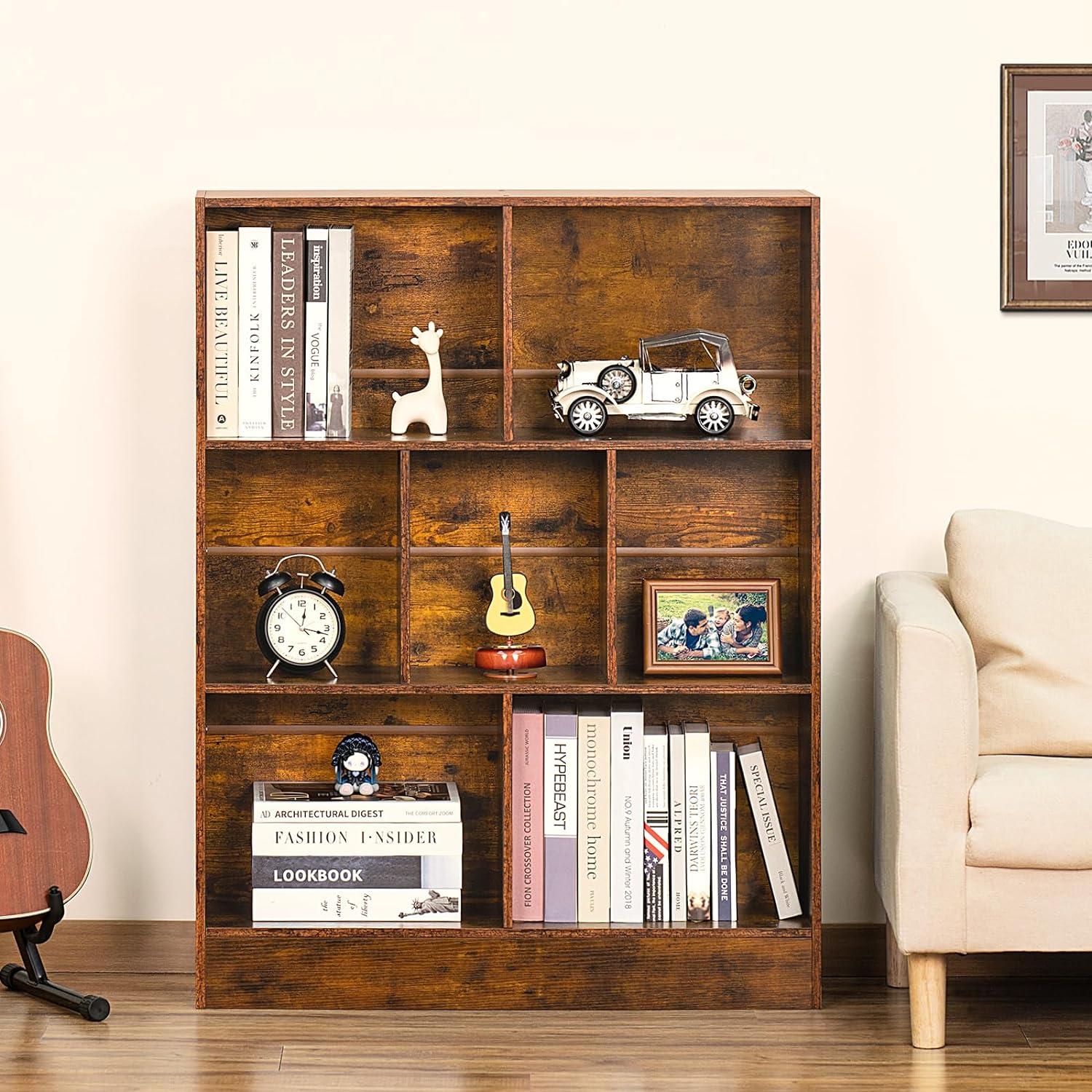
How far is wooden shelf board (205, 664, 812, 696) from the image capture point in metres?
2.49

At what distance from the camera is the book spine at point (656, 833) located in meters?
2.58

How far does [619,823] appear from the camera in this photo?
257cm

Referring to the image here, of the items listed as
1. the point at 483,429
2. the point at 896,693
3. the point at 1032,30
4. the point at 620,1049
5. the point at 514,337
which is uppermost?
the point at 1032,30

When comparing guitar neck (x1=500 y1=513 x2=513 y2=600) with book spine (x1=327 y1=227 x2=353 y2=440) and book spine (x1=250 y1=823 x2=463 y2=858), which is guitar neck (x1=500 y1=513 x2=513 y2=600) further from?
book spine (x1=250 y1=823 x2=463 y2=858)

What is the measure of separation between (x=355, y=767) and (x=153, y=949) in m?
0.61

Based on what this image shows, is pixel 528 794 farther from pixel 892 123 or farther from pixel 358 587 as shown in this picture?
pixel 892 123

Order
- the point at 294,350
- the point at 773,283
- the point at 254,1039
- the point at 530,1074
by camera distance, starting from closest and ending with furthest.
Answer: the point at 530,1074, the point at 254,1039, the point at 294,350, the point at 773,283

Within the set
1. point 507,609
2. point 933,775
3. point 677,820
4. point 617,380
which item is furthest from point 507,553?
point 933,775

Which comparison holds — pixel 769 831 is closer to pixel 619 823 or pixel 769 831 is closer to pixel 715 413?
pixel 619 823

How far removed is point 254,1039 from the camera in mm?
2371

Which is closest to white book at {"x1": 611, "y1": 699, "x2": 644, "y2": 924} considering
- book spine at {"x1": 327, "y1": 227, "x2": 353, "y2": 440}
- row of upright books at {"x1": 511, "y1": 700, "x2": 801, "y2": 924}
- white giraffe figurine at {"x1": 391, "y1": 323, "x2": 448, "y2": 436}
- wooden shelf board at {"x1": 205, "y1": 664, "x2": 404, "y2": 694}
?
row of upright books at {"x1": 511, "y1": 700, "x2": 801, "y2": 924}

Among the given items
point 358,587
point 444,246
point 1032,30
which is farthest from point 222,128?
point 1032,30

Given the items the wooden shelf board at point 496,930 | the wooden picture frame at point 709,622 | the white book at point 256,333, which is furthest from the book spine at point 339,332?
the wooden shelf board at point 496,930

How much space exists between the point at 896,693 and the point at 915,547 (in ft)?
1.88
